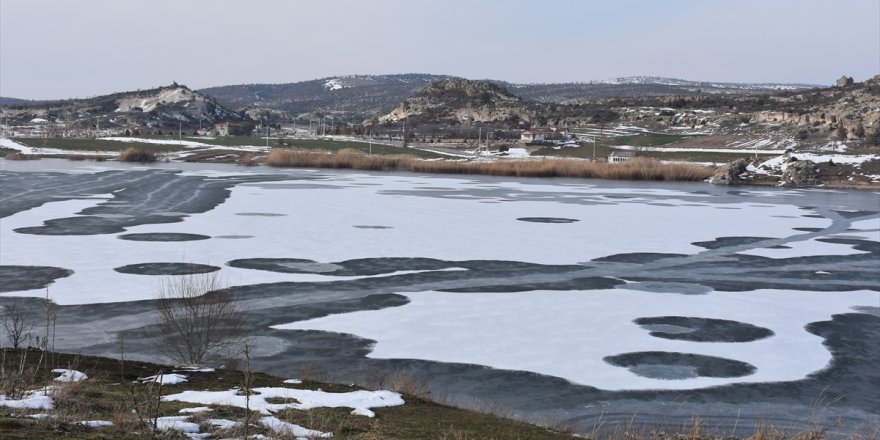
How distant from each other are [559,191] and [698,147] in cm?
6288

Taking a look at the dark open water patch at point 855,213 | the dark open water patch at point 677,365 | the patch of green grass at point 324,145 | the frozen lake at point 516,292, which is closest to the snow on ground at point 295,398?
the frozen lake at point 516,292

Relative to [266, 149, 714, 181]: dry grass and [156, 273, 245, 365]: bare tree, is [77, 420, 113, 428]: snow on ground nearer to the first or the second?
[156, 273, 245, 365]: bare tree

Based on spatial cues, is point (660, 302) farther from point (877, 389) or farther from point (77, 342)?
point (77, 342)

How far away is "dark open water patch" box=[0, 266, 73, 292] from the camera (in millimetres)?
20812

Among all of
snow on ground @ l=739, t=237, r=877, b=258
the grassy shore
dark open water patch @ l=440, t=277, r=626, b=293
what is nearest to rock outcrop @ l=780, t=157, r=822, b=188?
snow on ground @ l=739, t=237, r=877, b=258

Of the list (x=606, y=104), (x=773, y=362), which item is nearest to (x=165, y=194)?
(x=773, y=362)

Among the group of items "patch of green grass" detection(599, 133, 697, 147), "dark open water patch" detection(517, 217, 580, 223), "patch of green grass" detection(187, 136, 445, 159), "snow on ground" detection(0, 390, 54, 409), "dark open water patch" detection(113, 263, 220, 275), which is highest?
"patch of green grass" detection(599, 133, 697, 147)

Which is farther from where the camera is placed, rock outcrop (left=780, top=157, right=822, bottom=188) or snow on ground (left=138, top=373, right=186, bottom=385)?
rock outcrop (left=780, top=157, right=822, bottom=188)

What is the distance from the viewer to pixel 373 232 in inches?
1288

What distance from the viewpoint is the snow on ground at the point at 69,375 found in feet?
38.3

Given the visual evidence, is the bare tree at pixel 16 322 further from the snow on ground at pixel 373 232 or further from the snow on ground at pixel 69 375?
the snow on ground at pixel 69 375

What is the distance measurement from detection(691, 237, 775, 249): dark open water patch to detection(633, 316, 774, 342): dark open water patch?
12.5 meters

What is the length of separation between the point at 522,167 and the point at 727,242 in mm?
48138

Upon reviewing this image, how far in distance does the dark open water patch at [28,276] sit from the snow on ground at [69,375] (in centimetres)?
908
